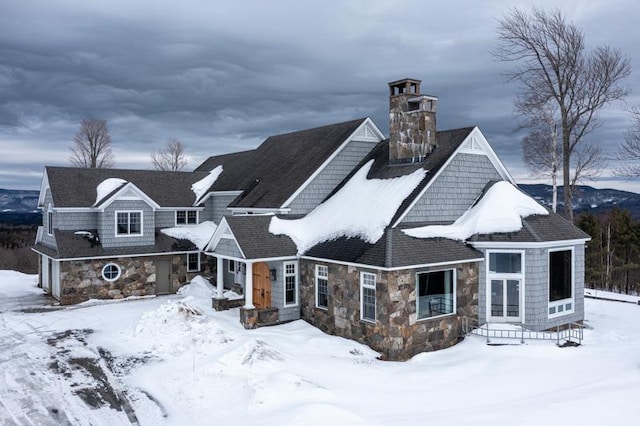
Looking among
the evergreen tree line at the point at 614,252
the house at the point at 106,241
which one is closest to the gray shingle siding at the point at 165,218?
the house at the point at 106,241

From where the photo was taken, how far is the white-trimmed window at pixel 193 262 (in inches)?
974

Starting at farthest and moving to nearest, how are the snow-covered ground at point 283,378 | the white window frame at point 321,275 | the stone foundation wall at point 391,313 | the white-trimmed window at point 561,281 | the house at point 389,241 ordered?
the white window frame at point 321,275
the white-trimmed window at point 561,281
the house at point 389,241
the stone foundation wall at point 391,313
the snow-covered ground at point 283,378

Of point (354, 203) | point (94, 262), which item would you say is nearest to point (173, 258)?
point (94, 262)

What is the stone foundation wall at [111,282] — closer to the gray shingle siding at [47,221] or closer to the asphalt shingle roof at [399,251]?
the gray shingle siding at [47,221]

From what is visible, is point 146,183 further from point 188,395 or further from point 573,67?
point 573,67

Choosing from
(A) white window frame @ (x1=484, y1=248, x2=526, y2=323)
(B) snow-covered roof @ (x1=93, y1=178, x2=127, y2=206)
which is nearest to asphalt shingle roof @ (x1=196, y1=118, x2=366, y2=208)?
(B) snow-covered roof @ (x1=93, y1=178, x2=127, y2=206)

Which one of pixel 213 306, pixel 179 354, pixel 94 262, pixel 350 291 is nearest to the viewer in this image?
pixel 179 354

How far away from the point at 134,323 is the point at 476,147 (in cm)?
1383

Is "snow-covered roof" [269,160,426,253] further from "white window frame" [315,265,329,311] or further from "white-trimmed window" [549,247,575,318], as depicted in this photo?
"white-trimmed window" [549,247,575,318]

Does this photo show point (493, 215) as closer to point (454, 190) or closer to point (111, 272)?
point (454, 190)

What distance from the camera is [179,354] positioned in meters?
14.0

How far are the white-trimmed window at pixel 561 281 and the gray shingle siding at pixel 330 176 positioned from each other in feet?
28.6

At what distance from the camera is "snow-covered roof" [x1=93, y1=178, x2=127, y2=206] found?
78.0 ft

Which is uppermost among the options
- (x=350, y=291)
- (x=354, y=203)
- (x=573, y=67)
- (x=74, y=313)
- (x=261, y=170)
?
(x=573, y=67)
